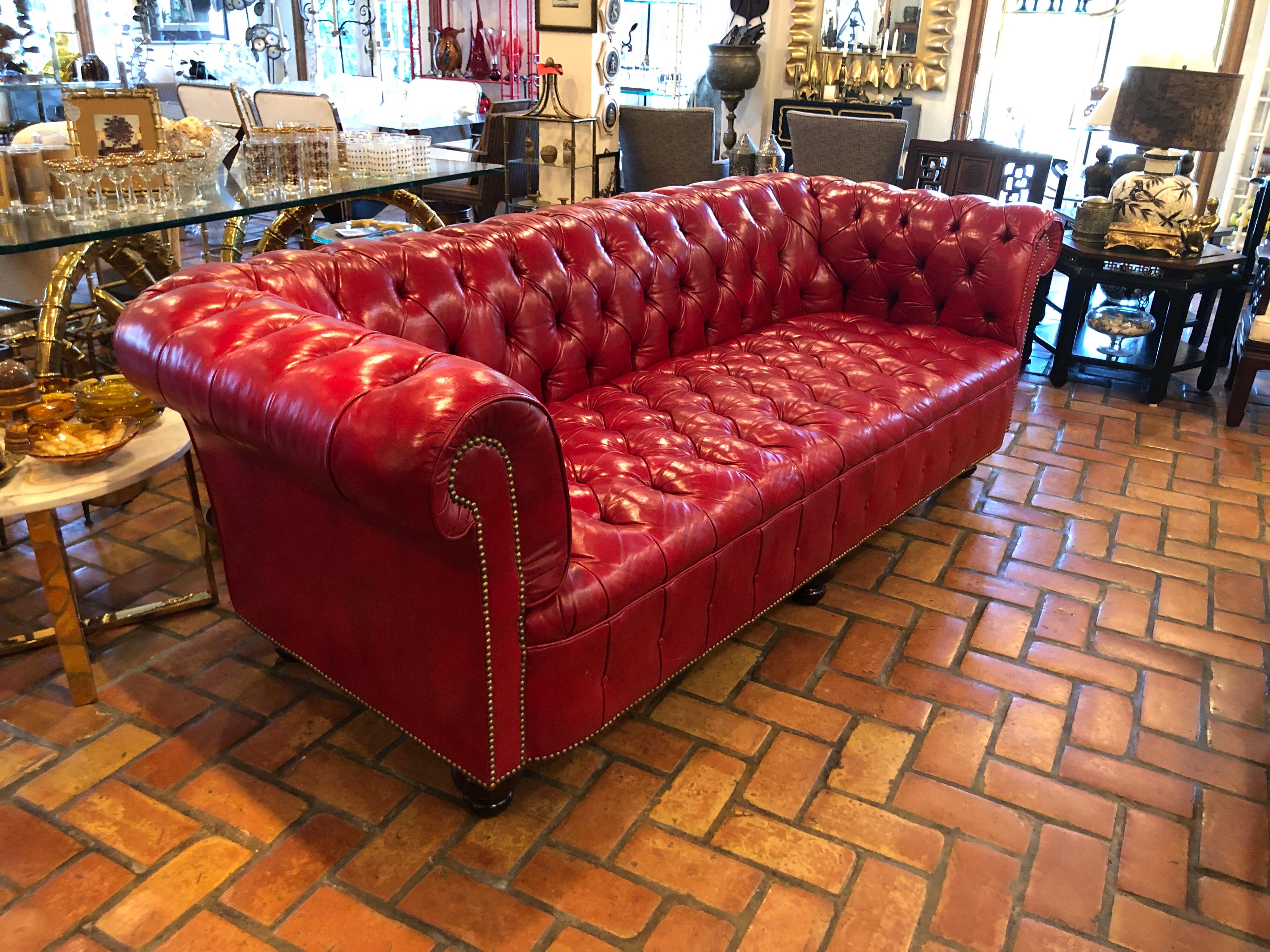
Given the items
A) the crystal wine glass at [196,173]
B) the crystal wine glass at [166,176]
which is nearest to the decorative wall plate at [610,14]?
the crystal wine glass at [196,173]

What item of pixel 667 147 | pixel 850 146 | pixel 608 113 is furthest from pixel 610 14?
pixel 850 146

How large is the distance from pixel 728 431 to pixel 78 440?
4.92ft

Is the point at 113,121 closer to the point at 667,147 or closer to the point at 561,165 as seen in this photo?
the point at 561,165

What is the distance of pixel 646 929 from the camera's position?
1.73 meters

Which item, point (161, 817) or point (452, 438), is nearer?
point (452, 438)

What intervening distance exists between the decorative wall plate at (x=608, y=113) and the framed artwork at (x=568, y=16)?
1.31ft

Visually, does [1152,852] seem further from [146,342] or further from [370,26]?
[370,26]

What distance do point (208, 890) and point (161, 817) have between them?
241 millimetres

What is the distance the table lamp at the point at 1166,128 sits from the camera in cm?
392

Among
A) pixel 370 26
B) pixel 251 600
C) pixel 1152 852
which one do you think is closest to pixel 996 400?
pixel 1152 852

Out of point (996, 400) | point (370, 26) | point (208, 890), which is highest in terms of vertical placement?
point (370, 26)

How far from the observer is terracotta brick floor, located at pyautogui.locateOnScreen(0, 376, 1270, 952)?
5.73 ft

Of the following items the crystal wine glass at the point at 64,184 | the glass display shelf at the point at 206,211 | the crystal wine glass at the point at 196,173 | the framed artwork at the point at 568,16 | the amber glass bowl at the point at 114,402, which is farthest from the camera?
the framed artwork at the point at 568,16

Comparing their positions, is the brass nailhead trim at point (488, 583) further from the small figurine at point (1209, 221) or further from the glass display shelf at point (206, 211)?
the small figurine at point (1209, 221)
